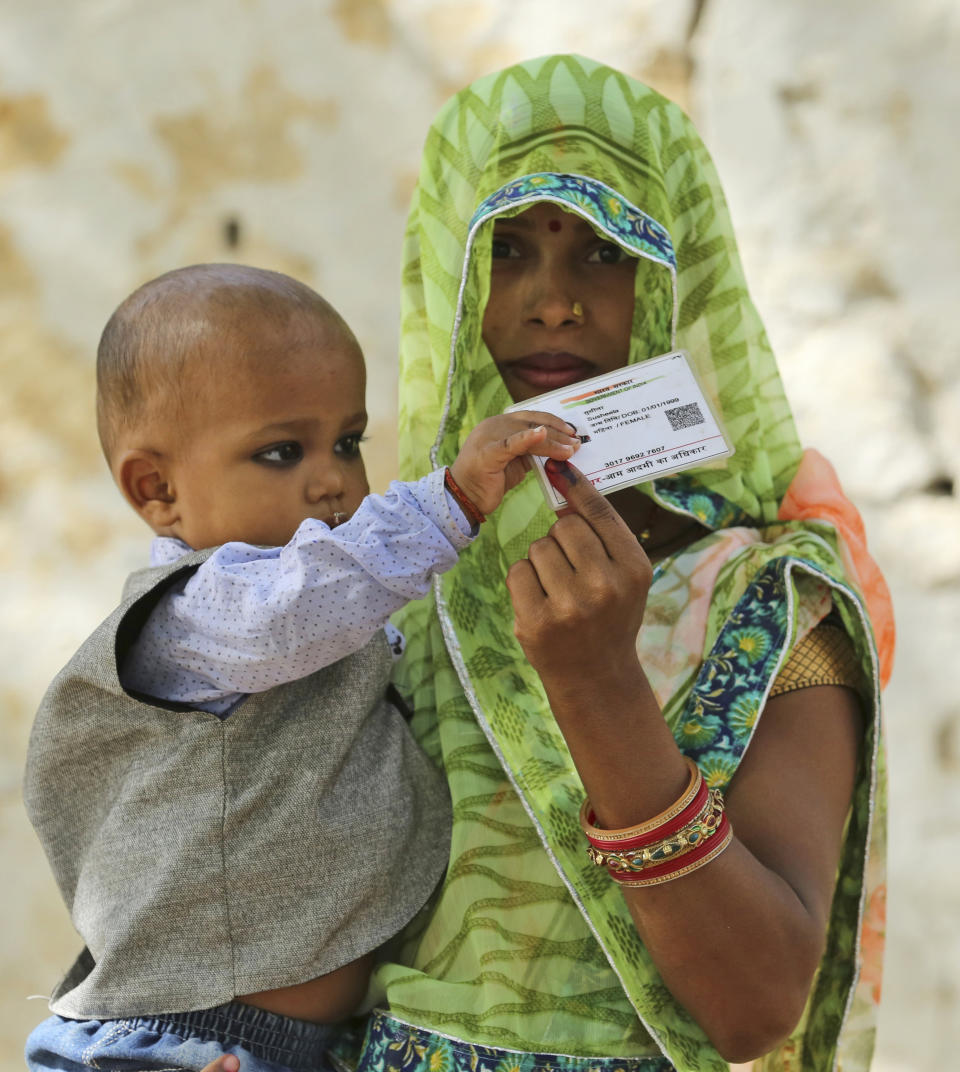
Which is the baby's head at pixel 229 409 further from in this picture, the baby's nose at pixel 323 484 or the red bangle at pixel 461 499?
the red bangle at pixel 461 499

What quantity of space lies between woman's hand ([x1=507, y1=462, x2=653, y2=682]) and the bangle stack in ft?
0.47

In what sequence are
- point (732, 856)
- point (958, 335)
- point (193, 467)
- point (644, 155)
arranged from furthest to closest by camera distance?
point (958, 335), point (644, 155), point (193, 467), point (732, 856)

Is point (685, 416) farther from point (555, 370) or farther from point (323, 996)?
point (323, 996)

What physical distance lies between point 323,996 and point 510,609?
0.50m

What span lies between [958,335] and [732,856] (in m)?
1.78

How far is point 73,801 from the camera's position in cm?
141

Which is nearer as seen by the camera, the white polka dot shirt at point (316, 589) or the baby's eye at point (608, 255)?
the white polka dot shirt at point (316, 589)

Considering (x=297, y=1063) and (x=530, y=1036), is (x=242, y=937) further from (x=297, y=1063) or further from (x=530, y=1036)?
(x=530, y=1036)

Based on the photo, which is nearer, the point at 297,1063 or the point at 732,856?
the point at 732,856

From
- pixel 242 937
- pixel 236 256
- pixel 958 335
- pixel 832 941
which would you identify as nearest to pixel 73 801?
pixel 242 937

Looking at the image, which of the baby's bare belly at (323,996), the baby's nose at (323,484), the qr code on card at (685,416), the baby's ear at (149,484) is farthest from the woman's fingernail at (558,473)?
the baby's bare belly at (323,996)

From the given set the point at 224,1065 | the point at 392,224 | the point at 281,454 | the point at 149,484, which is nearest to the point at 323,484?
the point at 281,454

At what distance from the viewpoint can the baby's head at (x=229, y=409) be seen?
1.39 meters

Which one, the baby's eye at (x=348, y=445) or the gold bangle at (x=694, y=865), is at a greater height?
the baby's eye at (x=348, y=445)
